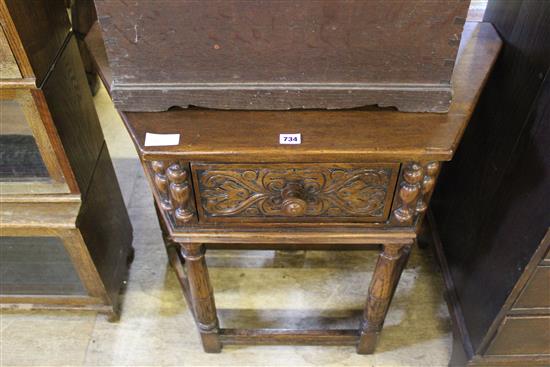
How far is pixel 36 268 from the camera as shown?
4.28ft

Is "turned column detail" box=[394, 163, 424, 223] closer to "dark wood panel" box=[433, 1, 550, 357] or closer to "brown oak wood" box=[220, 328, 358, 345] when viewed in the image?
"dark wood panel" box=[433, 1, 550, 357]

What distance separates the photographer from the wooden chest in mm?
771

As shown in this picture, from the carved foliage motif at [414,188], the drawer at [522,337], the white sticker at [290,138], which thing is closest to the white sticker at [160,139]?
the white sticker at [290,138]

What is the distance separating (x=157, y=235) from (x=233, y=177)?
2.79ft

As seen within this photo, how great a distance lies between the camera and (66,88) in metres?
1.08

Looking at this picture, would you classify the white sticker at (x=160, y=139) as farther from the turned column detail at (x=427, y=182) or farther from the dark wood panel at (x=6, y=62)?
the turned column detail at (x=427, y=182)

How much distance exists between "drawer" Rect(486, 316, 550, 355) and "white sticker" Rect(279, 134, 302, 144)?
2.01 ft

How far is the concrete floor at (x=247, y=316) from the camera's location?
1.36m

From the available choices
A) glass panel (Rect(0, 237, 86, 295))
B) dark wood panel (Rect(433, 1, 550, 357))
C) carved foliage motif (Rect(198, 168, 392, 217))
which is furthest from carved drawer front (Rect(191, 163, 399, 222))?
glass panel (Rect(0, 237, 86, 295))

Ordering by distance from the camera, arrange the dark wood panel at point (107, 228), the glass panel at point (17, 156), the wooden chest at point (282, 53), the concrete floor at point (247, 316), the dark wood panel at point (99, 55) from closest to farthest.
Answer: the wooden chest at point (282, 53)
the dark wood panel at point (99, 55)
the glass panel at point (17, 156)
the dark wood panel at point (107, 228)
the concrete floor at point (247, 316)

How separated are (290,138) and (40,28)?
1.69ft

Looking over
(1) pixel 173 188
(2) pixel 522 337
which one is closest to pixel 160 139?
(1) pixel 173 188

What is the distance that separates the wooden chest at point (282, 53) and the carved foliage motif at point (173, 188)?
0.36 ft

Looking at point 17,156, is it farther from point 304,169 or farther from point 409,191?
point 409,191
